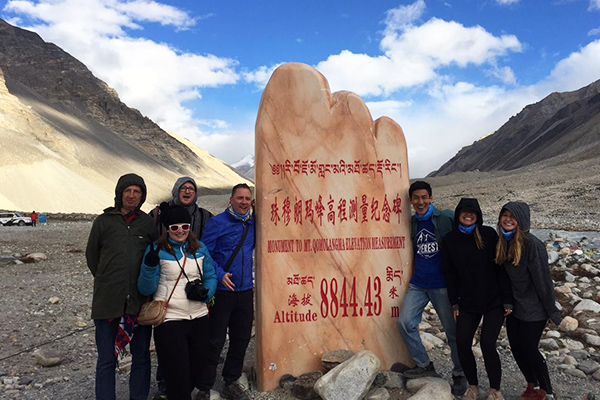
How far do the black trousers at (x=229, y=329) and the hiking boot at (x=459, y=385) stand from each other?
6.52 feet

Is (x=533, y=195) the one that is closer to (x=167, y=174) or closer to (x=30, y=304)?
(x=30, y=304)

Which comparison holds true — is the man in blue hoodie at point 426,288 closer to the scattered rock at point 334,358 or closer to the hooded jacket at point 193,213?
the scattered rock at point 334,358

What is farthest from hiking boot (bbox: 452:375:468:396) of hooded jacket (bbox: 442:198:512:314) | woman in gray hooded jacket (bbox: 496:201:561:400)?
hooded jacket (bbox: 442:198:512:314)

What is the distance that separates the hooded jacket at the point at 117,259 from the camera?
142 inches

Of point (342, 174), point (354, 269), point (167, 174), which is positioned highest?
point (167, 174)

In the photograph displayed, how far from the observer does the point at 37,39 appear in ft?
386

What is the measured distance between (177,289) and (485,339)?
2.60 meters

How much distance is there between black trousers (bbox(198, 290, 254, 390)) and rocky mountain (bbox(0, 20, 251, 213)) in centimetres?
3685

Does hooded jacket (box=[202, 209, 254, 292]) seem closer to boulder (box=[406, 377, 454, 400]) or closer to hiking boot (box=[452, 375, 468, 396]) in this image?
boulder (box=[406, 377, 454, 400])

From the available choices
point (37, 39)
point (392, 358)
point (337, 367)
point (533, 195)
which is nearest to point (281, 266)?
point (337, 367)

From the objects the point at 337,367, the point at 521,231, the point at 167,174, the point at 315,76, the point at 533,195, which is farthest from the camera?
the point at 167,174

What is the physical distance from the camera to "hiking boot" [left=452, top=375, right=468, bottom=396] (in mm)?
4172

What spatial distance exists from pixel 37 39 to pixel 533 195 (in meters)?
131

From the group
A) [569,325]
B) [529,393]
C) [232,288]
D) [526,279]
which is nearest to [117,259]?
[232,288]
